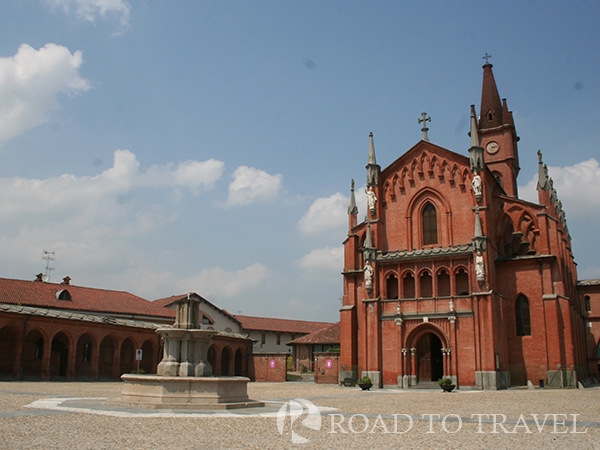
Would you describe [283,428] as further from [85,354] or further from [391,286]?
[85,354]

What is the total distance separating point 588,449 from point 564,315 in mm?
33701

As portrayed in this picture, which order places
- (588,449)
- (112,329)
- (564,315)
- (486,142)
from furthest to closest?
1. (486,142)
2. (112,329)
3. (564,315)
4. (588,449)

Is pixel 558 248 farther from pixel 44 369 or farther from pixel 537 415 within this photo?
pixel 44 369

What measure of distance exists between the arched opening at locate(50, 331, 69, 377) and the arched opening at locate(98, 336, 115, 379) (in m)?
2.89

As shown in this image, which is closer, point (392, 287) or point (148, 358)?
point (392, 287)

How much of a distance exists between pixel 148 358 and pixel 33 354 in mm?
10541

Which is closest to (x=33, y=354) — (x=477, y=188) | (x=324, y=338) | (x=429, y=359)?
(x=324, y=338)

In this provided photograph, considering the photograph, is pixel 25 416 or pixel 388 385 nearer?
pixel 25 416

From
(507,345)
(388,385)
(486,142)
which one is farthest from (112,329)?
(486,142)

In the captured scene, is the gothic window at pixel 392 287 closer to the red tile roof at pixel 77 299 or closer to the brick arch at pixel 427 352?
the brick arch at pixel 427 352

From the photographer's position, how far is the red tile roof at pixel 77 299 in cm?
5150

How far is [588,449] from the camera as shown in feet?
38.4

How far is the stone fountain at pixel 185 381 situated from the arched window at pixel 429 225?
2855cm

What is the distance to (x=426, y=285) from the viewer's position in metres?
44.7
